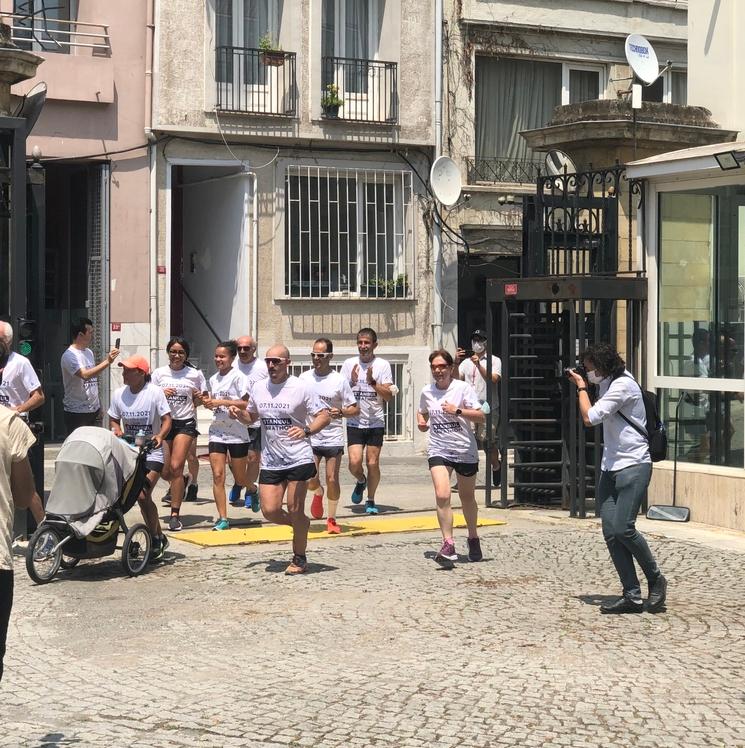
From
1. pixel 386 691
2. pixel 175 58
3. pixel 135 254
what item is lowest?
pixel 386 691

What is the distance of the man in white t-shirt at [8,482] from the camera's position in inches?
243

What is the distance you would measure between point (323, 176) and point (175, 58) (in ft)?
9.97

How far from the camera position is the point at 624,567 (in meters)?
9.95

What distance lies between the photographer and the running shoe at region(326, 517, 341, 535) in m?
13.5

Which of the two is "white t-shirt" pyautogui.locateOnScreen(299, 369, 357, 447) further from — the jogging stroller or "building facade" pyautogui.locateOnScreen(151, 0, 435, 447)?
"building facade" pyautogui.locateOnScreen(151, 0, 435, 447)

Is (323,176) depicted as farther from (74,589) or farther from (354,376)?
(74,589)

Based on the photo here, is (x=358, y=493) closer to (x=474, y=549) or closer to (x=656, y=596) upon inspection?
(x=474, y=549)

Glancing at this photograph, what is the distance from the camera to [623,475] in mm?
10055

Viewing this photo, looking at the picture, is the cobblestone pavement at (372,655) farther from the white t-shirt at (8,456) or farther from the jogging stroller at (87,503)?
the white t-shirt at (8,456)

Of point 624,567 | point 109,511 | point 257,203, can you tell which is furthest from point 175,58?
point 624,567

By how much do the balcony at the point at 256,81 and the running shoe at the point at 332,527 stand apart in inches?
380

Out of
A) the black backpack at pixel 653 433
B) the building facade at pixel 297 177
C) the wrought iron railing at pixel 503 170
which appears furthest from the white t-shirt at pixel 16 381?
the wrought iron railing at pixel 503 170

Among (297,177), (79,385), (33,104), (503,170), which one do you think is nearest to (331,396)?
(79,385)

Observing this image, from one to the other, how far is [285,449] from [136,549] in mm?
1423
